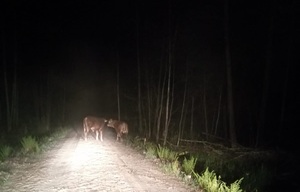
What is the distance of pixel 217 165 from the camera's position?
51.5 feet

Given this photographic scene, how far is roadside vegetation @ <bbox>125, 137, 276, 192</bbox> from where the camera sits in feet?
30.2

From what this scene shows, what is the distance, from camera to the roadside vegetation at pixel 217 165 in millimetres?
9203

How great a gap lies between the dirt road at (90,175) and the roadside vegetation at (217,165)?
15.9 inches

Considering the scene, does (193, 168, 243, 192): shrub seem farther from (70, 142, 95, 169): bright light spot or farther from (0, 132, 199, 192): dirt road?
(70, 142, 95, 169): bright light spot

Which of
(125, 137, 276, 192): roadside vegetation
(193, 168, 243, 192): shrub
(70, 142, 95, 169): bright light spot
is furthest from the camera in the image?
(70, 142, 95, 169): bright light spot

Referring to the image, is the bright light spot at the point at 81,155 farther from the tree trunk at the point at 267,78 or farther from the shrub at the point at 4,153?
the tree trunk at the point at 267,78

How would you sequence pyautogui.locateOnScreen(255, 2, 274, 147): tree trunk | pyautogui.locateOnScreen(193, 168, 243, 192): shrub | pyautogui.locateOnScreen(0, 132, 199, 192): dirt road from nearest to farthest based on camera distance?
pyautogui.locateOnScreen(193, 168, 243, 192): shrub → pyautogui.locateOnScreen(0, 132, 199, 192): dirt road → pyautogui.locateOnScreen(255, 2, 274, 147): tree trunk

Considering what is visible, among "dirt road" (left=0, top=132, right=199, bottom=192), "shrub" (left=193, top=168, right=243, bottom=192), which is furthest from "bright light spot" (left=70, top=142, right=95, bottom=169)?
"shrub" (left=193, top=168, right=243, bottom=192)

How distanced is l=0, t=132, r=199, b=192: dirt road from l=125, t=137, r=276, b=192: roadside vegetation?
15.9 inches

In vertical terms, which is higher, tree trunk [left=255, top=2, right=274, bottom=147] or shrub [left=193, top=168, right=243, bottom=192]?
tree trunk [left=255, top=2, right=274, bottom=147]

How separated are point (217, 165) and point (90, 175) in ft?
23.6

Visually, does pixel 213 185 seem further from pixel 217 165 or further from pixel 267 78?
pixel 267 78

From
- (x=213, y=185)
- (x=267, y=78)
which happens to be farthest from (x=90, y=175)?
(x=267, y=78)

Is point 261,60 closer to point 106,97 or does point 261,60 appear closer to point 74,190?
point 74,190
